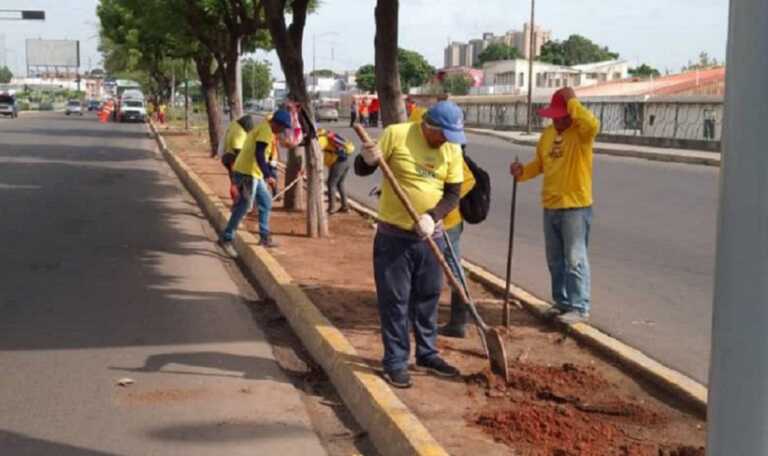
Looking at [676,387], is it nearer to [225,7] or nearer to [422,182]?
[422,182]

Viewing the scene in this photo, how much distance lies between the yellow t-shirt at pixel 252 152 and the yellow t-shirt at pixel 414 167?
4.98 meters

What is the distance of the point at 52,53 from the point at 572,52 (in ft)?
223

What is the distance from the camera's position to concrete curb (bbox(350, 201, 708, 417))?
5262 mm

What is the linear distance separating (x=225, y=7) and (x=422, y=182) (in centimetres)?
1435

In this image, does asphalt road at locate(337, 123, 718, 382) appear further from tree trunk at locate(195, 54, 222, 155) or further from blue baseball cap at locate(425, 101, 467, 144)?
tree trunk at locate(195, 54, 222, 155)

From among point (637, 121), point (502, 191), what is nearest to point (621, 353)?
point (502, 191)

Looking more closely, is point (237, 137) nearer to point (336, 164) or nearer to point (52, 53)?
point (336, 164)

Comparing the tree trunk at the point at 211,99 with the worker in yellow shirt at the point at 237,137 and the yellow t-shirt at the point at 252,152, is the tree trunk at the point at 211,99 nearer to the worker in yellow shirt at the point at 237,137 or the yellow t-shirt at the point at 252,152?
the worker in yellow shirt at the point at 237,137

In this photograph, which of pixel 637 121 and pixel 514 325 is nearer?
pixel 514 325

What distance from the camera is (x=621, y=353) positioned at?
19.8ft

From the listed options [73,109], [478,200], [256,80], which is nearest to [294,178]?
[478,200]

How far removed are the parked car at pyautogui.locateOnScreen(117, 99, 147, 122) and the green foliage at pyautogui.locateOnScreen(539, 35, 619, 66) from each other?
67.8 meters

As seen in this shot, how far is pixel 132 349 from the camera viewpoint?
21.2ft

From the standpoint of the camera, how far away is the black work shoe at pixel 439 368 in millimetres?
5566
